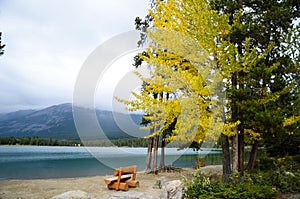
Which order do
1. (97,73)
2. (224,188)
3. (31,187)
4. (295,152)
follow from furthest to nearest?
(295,152) < (97,73) < (31,187) < (224,188)

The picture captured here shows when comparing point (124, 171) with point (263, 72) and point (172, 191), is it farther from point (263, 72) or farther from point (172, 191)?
point (263, 72)

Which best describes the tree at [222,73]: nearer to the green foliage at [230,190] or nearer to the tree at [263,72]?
the tree at [263,72]

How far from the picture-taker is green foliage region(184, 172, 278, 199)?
6055 mm


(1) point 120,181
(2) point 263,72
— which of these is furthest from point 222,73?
(1) point 120,181

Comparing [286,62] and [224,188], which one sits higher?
[286,62]

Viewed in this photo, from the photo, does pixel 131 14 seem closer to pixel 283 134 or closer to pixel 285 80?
pixel 285 80

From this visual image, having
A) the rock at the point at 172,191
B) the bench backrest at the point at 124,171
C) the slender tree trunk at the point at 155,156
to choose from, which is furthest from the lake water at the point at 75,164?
the rock at the point at 172,191

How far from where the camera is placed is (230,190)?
6.21 meters

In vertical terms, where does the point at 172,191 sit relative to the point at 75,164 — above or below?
above

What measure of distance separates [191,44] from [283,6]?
3582mm

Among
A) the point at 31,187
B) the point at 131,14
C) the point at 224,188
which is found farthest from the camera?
the point at 131,14

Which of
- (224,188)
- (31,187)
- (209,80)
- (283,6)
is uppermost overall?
(283,6)

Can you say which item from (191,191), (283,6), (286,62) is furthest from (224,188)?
(283,6)

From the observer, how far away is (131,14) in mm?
15250
